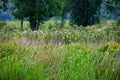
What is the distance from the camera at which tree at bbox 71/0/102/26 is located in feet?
140

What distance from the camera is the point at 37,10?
37.2 meters

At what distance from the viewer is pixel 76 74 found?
6664 mm

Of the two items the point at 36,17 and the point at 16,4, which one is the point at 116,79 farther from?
the point at 16,4

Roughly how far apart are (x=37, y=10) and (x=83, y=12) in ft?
26.3

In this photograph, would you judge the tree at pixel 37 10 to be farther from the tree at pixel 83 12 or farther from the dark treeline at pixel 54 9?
the tree at pixel 83 12

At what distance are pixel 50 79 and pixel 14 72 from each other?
0.76 meters

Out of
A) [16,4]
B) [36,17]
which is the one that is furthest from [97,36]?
[16,4]

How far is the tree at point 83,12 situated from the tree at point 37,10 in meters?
4.73

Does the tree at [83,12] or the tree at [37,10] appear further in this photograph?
the tree at [83,12]

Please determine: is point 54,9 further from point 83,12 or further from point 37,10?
point 83,12

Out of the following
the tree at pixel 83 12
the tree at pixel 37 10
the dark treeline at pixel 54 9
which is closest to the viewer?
the tree at pixel 37 10

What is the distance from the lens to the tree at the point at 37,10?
37.3 metres

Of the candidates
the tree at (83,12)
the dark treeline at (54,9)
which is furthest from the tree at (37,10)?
the tree at (83,12)

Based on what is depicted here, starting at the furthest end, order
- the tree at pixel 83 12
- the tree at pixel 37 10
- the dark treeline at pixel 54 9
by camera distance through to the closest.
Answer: the tree at pixel 83 12, the dark treeline at pixel 54 9, the tree at pixel 37 10
